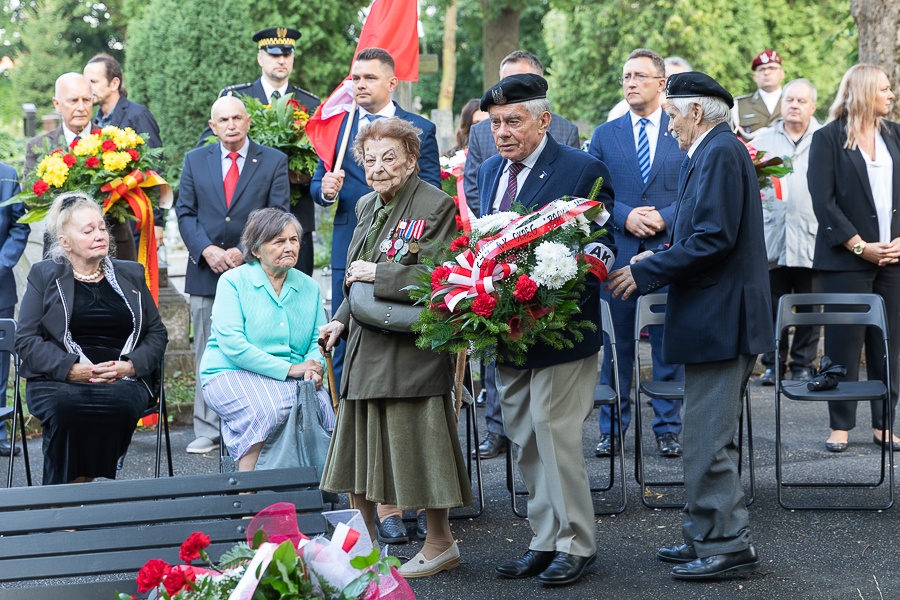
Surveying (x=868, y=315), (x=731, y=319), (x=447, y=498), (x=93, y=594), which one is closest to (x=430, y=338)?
(x=447, y=498)

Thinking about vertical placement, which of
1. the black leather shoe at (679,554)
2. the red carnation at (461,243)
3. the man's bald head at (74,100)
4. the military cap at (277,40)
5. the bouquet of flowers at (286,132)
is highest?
the military cap at (277,40)

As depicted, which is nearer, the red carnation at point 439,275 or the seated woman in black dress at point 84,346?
the red carnation at point 439,275

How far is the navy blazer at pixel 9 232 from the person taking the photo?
8.18m

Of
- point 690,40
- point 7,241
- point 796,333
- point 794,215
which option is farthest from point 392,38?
point 690,40

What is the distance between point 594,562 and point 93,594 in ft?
8.88

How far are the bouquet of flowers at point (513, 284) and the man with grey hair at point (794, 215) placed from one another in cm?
471

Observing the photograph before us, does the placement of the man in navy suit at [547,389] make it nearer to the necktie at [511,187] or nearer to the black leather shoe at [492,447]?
the necktie at [511,187]

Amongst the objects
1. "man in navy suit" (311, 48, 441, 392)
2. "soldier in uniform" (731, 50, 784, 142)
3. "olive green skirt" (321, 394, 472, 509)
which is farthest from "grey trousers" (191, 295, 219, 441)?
"soldier in uniform" (731, 50, 784, 142)

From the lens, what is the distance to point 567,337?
4926mm

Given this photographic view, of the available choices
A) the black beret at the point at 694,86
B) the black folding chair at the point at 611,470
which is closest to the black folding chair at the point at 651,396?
the black folding chair at the point at 611,470

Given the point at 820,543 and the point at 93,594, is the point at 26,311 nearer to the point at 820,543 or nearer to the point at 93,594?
the point at 93,594

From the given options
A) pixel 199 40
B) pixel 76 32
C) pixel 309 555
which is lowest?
pixel 309 555

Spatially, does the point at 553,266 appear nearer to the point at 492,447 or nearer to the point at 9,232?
the point at 492,447

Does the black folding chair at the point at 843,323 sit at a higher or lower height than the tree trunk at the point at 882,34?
lower
